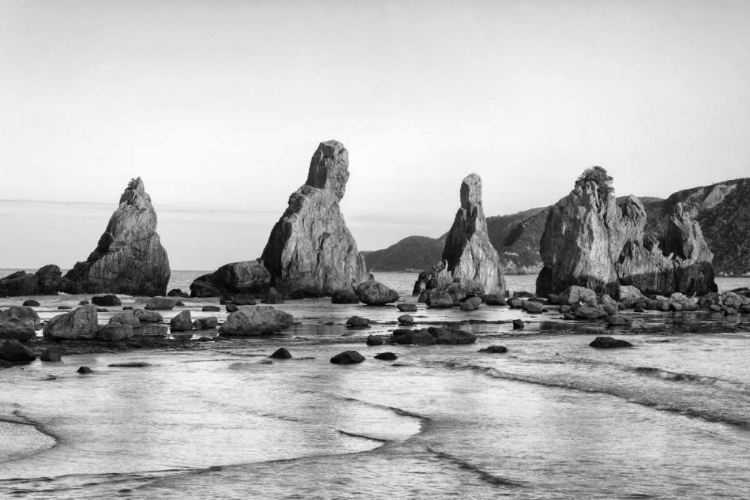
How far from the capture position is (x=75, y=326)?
40125mm

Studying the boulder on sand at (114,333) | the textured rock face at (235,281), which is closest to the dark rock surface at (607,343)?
the boulder on sand at (114,333)

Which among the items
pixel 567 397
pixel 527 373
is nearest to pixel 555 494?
pixel 567 397

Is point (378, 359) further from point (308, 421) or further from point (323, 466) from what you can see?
point (323, 466)

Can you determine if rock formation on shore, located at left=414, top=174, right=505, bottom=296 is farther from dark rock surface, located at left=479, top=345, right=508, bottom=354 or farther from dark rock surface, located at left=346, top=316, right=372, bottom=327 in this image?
dark rock surface, located at left=479, top=345, right=508, bottom=354

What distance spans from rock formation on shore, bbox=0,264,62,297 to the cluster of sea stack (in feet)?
0.45

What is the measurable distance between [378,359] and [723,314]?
5320 cm

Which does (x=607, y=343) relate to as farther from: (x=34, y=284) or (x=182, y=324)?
(x=34, y=284)

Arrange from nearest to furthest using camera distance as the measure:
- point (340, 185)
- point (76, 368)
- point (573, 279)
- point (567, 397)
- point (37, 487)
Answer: point (37, 487), point (567, 397), point (76, 368), point (573, 279), point (340, 185)

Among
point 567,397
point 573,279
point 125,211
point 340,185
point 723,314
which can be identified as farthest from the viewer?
point 340,185

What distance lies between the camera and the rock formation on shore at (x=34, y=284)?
99688 mm

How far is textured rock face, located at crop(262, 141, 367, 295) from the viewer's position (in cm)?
11525

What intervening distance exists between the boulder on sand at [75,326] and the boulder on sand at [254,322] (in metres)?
7.38

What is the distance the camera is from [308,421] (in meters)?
19.3

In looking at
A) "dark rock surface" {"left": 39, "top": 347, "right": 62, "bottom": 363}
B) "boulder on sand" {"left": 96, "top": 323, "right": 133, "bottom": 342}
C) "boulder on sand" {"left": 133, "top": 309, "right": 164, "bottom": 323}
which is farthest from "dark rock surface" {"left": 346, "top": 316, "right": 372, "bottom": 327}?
"dark rock surface" {"left": 39, "top": 347, "right": 62, "bottom": 363}
